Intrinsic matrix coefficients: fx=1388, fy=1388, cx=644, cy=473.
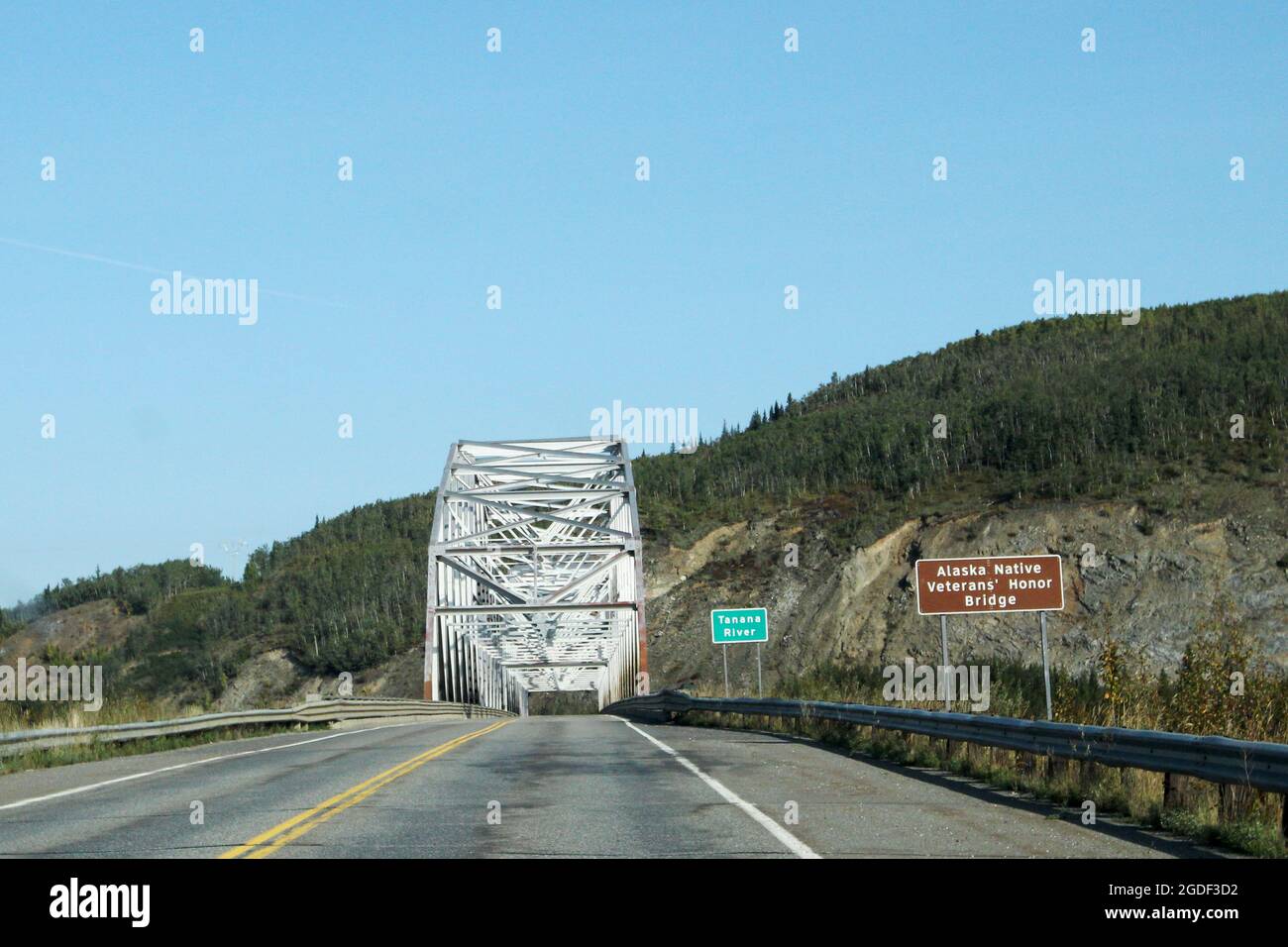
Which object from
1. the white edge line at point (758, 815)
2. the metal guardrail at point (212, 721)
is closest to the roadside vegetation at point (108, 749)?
the metal guardrail at point (212, 721)

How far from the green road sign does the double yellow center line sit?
55.7 ft

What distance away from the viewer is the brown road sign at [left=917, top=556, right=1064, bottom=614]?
19062 millimetres

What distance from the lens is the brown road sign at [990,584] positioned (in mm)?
19062

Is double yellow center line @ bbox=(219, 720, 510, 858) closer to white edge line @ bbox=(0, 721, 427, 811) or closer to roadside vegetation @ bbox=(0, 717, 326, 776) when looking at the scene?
white edge line @ bbox=(0, 721, 427, 811)

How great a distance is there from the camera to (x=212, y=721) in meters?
25.4

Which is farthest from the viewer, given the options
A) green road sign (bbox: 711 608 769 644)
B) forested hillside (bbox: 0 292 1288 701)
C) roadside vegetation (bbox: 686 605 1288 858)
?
forested hillside (bbox: 0 292 1288 701)

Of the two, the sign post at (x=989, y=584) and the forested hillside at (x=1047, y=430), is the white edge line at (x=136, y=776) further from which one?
the forested hillside at (x=1047, y=430)

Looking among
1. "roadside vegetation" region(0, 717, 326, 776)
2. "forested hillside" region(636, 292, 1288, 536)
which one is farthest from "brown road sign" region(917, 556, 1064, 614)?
"forested hillside" region(636, 292, 1288, 536)

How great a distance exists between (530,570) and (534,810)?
5510 cm

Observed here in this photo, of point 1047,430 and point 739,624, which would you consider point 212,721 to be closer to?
point 739,624

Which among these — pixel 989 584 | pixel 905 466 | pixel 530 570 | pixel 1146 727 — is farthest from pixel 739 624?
pixel 905 466
